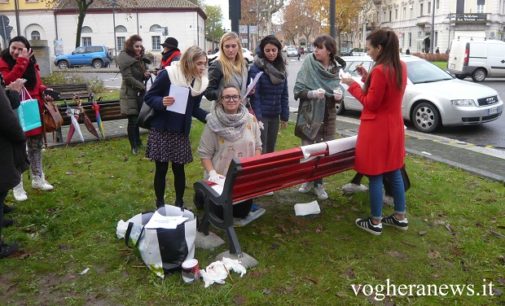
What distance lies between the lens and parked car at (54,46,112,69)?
3725cm

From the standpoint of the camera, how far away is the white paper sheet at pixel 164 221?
141 inches

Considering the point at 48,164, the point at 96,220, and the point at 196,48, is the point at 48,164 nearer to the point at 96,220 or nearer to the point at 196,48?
the point at 96,220

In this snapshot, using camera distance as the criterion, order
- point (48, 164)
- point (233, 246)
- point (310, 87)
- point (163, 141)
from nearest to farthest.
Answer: point (233, 246) < point (163, 141) < point (310, 87) < point (48, 164)

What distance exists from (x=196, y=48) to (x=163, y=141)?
0.90 meters

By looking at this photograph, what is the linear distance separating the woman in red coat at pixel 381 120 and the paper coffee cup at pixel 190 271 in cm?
166

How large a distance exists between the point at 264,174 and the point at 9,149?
80.1 inches

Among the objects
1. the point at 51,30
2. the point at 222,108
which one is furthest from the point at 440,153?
the point at 51,30

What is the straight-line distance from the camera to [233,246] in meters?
3.74

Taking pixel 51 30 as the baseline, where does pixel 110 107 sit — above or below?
below

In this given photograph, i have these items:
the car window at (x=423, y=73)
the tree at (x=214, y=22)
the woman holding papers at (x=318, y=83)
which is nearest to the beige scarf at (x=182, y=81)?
the woman holding papers at (x=318, y=83)

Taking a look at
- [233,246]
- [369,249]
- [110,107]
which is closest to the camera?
[233,246]

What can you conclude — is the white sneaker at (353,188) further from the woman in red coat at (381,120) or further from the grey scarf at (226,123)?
the grey scarf at (226,123)

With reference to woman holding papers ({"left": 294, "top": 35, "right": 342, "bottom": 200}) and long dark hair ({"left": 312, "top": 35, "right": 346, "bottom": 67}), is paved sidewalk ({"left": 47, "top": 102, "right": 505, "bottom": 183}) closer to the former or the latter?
woman holding papers ({"left": 294, "top": 35, "right": 342, "bottom": 200})

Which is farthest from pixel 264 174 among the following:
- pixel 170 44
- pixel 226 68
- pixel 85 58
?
pixel 85 58
